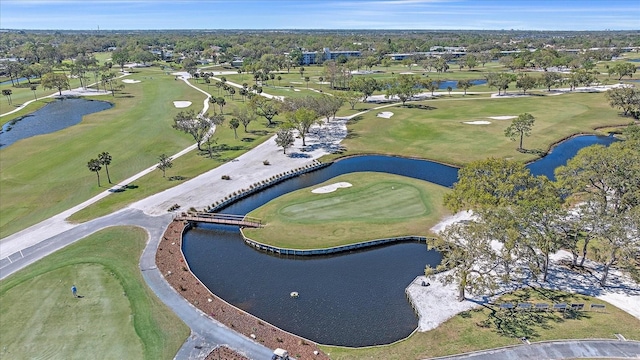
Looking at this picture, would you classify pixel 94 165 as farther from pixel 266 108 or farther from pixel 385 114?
pixel 385 114

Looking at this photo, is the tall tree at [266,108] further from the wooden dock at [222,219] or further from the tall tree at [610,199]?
the tall tree at [610,199]

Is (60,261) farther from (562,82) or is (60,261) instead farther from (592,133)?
(562,82)

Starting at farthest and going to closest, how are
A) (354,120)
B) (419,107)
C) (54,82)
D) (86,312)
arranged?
(54,82) < (419,107) < (354,120) < (86,312)

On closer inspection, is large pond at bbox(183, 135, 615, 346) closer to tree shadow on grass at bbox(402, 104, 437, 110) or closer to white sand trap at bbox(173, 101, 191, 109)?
white sand trap at bbox(173, 101, 191, 109)

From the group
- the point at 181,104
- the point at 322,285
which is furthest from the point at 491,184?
the point at 181,104

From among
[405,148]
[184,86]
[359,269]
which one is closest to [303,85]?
[184,86]

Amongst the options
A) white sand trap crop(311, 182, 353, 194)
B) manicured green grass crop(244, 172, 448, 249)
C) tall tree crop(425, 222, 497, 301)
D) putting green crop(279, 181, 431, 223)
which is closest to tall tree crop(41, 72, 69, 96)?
manicured green grass crop(244, 172, 448, 249)
